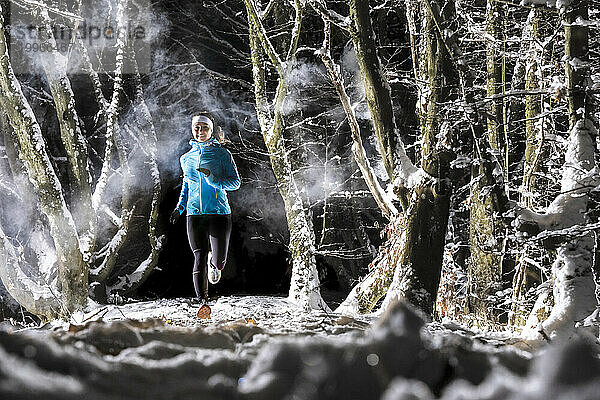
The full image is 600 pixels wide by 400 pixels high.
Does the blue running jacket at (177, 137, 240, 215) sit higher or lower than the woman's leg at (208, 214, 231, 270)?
higher

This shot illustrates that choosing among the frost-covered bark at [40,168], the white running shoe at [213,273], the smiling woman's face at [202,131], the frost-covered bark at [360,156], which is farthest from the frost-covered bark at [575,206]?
the frost-covered bark at [40,168]

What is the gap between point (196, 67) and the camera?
18.3ft

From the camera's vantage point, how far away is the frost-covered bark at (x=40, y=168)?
3.63 m

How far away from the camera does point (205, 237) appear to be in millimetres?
3395

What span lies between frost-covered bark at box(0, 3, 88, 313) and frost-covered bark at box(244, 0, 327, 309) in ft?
4.92

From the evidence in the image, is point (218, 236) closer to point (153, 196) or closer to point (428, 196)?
point (428, 196)

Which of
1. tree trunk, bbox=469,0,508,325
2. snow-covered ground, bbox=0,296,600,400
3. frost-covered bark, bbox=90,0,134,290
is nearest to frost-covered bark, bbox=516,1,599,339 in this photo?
tree trunk, bbox=469,0,508,325

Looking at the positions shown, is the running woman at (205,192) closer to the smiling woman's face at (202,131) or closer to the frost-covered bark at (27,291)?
the smiling woman's face at (202,131)

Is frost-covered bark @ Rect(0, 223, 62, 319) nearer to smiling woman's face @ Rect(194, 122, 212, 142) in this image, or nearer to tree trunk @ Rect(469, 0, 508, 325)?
smiling woman's face @ Rect(194, 122, 212, 142)

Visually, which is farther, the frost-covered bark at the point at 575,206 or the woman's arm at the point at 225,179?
the woman's arm at the point at 225,179

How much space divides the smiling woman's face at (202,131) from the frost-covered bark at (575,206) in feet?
6.38

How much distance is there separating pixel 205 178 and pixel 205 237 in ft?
1.22

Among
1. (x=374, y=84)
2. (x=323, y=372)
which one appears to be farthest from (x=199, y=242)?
(x=323, y=372)

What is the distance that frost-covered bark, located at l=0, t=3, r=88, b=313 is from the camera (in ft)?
11.9
